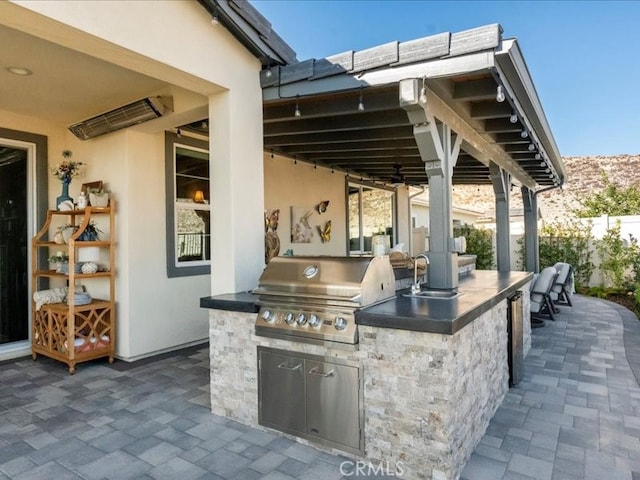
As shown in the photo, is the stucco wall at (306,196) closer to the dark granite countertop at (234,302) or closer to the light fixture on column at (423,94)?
the dark granite countertop at (234,302)

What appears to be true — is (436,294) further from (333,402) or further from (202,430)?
(202,430)

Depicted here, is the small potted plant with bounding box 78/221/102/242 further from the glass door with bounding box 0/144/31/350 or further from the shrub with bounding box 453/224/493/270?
the shrub with bounding box 453/224/493/270

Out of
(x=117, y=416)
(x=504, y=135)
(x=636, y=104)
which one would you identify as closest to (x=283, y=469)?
(x=117, y=416)

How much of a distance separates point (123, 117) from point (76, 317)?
91.9 inches

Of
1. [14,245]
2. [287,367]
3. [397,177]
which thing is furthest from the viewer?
[397,177]

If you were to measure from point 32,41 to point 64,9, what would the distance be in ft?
3.26

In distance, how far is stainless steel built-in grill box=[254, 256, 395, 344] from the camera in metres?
2.70

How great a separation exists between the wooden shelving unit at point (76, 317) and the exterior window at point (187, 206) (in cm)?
71

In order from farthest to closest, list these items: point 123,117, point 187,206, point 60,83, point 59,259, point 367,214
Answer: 1. point 367,214
2. point 187,206
3. point 59,259
4. point 123,117
5. point 60,83

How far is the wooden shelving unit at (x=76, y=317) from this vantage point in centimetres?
447

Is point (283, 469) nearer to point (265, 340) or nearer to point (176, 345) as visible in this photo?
point (265, 340)

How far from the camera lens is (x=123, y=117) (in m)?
4.48

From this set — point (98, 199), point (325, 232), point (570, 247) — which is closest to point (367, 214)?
point (325, 232)

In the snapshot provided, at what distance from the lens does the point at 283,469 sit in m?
2.55
